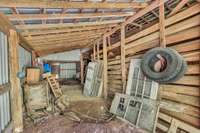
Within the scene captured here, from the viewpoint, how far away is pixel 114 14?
4.39 metres

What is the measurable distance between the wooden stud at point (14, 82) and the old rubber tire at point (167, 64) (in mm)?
2781

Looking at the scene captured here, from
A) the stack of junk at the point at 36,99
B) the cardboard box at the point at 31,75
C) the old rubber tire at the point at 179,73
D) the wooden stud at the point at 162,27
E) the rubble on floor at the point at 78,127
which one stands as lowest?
the rubble on floor at the point at 78,127

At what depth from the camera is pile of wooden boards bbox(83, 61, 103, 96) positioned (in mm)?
A: 7730

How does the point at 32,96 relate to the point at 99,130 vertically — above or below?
above

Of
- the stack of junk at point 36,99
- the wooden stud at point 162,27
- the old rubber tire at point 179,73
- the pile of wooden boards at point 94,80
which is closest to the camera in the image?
the old rubber tire at point 179,73

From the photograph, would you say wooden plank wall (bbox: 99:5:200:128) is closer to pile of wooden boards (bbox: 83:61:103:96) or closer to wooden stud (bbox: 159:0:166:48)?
wooden stud (bbox: 159:0:166:48)

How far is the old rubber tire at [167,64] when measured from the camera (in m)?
3.51

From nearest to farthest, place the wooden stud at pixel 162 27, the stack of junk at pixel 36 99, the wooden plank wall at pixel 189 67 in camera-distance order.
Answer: the wooden plank wall at pixel 189 67 → the wooden stud at pixel 162 27 → the stack of junk at pixel 36 99

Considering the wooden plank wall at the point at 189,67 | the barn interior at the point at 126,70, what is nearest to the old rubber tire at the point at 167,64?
the barn interior at the point at 126,70

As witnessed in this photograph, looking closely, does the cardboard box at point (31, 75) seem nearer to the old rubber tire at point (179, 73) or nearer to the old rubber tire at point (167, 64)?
the old rubber tire at point (167, 64)

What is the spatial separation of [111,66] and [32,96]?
10.0ft

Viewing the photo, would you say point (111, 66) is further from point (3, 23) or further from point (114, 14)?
point (3, 23)

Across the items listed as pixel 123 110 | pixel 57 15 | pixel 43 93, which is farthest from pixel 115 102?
pixel 57 15

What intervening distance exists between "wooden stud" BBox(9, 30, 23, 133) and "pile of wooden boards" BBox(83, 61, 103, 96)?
13.1 ft
